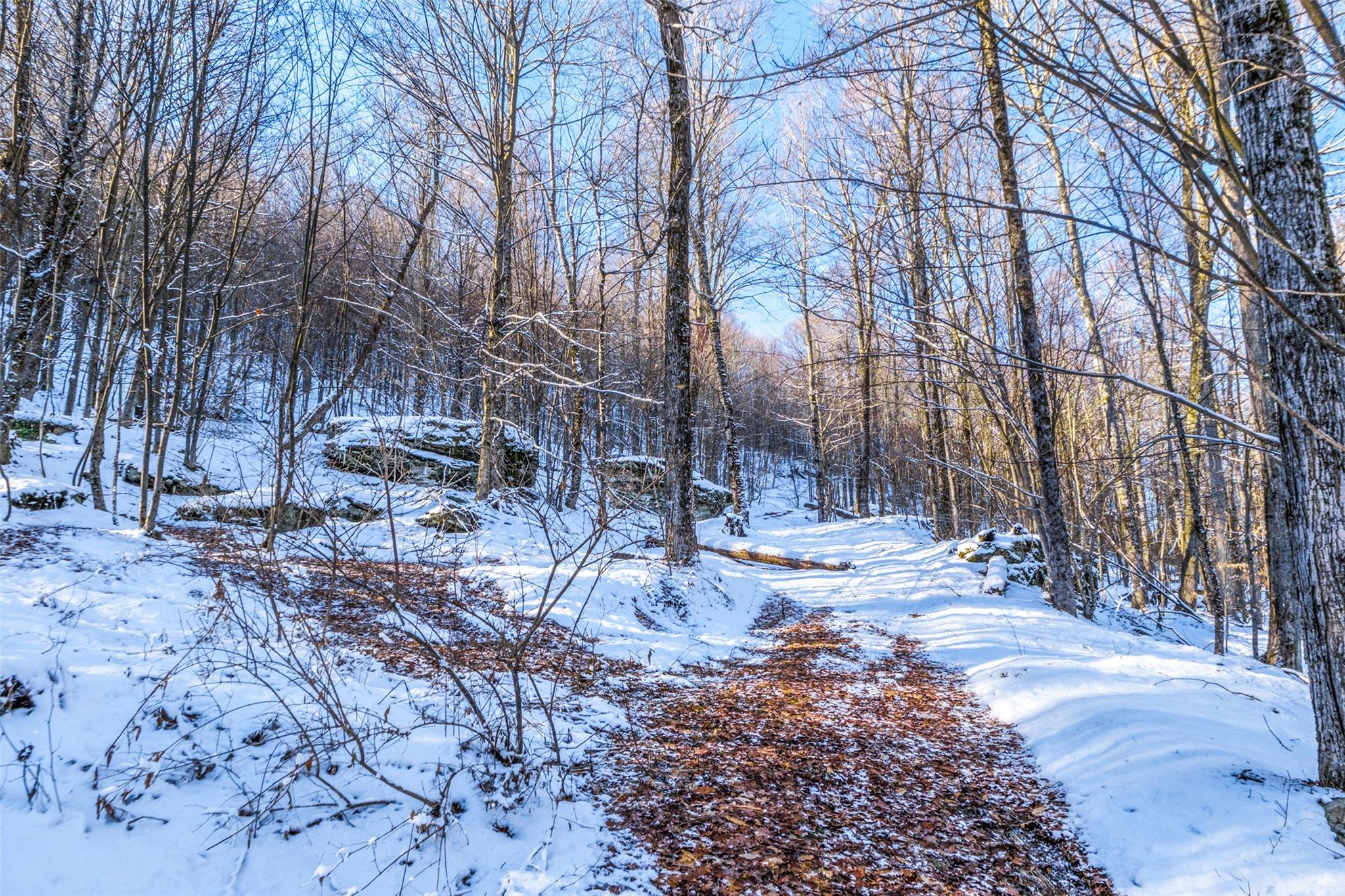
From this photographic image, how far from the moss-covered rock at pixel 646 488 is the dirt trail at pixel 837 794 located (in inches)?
65.9

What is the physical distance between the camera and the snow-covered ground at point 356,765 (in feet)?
7.70

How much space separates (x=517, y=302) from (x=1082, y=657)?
41.3ft

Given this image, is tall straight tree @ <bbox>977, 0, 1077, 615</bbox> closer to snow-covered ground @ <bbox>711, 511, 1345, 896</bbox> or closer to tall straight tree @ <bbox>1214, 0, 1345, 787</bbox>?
snow-covered ground @ <bbox>711, 511, 1345, 896</bbox>

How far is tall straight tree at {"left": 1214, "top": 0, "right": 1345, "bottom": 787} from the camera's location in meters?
2.61

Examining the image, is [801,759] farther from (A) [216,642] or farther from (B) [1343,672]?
(A) [216,642]

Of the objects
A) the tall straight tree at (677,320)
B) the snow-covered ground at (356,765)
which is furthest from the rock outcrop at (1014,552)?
the tall straight tree at (677,320)

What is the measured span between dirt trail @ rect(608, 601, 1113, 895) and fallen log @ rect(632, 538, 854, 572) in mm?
7453

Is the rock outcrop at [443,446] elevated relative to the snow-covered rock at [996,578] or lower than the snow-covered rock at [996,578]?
elevated

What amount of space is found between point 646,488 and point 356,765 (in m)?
2.07

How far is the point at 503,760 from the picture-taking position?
317 centimetres

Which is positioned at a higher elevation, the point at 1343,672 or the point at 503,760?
the point at 1343,672

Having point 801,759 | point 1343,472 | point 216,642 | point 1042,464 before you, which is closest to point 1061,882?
point 801,759

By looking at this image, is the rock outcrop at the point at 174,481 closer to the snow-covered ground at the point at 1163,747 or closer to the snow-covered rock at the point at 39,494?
the snow-covered rock at the point at 39,494

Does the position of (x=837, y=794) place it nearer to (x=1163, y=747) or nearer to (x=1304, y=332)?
(x=1163, y=747)
